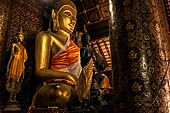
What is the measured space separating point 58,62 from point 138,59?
192cm

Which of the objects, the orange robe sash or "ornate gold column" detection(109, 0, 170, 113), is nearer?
"ornate gold column" detection(109, 0, 170, 113)

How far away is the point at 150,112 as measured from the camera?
3.73 feet

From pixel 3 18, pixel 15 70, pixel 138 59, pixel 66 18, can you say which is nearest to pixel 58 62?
pixel 15 70

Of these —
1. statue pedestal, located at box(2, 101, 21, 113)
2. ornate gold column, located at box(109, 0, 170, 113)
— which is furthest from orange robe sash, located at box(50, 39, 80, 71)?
ornate gold column, located at box(109, 0, 170, 113)

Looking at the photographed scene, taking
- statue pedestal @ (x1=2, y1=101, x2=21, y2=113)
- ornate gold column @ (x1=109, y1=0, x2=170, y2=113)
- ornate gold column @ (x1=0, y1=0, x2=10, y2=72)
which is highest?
ornate gold column @ (x1=0, y1=0, x2=10, y2=72)

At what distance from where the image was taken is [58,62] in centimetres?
298

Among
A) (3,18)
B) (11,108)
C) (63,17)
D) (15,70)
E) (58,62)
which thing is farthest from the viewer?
(63,17)

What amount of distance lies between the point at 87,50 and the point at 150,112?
218cm

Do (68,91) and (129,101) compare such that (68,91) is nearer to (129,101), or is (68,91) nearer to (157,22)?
(129,101)

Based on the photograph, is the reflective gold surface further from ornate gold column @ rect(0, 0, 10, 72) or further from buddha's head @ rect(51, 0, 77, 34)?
ornate gold column @ rect(0, 0, 10, 72)

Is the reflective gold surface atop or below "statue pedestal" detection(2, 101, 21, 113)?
atop

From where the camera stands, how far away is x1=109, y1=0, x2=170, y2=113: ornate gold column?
3.86ft

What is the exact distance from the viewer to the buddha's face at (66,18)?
130 inches

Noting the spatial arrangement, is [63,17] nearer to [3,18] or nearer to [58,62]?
[58,62]
